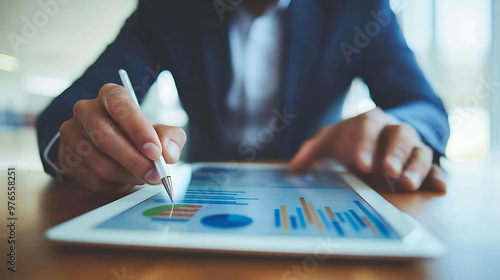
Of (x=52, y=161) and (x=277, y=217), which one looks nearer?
(x=277, y=217)

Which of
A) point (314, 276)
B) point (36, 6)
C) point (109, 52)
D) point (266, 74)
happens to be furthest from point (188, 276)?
point (266, 74)

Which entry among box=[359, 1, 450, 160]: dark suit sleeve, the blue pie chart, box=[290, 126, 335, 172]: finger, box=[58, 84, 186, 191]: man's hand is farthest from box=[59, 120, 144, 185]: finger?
box=[359, 1, 450, 160]: dark suit sleeve

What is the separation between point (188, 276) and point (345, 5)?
0.66m

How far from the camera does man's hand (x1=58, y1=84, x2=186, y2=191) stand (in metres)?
0.22

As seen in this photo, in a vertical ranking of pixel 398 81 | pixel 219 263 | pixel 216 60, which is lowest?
pixel 219 263

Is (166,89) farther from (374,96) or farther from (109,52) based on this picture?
(374,96)

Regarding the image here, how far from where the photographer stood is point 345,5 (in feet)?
2.00

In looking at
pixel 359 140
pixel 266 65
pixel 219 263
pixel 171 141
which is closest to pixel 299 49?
pixel 266 65

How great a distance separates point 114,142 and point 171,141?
5cm

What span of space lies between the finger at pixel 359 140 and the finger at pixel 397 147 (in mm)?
14

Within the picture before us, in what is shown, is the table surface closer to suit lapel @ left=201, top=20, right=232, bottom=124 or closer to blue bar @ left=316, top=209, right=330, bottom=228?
blue bar @ left=316, top=209, right=330, bottom=228

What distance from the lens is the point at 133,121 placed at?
0.22m

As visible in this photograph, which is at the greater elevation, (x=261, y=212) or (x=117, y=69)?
(x=117, y=69)

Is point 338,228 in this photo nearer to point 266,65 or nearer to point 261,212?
point 261,212
